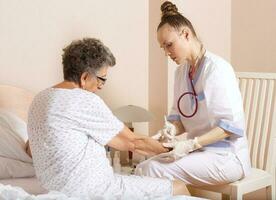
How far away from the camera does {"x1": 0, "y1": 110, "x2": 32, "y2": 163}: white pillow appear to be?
2.27m

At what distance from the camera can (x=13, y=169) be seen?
7.38ft

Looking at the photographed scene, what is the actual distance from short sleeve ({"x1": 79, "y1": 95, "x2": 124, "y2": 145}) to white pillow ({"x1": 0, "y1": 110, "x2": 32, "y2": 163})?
0.59m

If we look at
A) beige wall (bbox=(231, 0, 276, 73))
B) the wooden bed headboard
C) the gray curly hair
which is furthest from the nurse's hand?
beige wall (bbox=(231, 0, 276, 73))

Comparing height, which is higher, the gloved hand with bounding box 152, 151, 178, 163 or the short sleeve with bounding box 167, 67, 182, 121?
the short sleeve with bounding box 167, 67, 182, 121

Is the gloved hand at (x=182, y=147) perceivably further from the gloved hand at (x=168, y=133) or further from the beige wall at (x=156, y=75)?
the beige wall at (x=156, y=75)

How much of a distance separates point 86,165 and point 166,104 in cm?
151

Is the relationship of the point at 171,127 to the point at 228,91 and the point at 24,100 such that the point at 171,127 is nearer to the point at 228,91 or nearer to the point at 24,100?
the point at 228,91

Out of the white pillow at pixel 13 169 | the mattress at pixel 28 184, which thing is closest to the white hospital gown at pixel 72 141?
the mattress at pixel 28 184

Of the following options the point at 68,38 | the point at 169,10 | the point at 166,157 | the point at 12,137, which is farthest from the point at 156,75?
the point at 12,137

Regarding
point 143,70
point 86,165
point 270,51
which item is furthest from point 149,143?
point 270,51

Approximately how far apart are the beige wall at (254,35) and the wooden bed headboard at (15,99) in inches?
62.1

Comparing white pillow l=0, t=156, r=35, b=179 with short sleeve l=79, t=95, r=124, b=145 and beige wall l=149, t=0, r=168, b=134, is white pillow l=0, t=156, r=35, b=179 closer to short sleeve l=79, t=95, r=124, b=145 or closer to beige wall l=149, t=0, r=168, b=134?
short sleeve l=79, t=95, r=124, b=145

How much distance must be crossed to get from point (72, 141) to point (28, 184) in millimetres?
505

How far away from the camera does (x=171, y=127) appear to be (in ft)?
7.84
